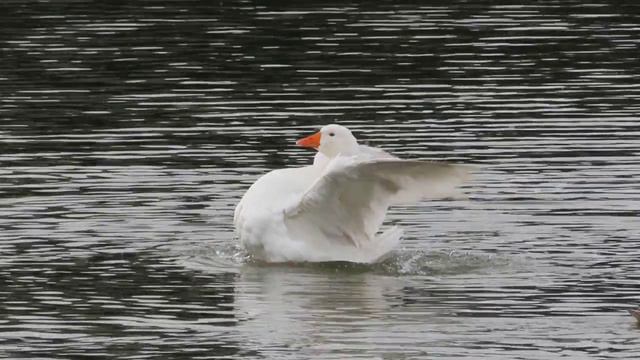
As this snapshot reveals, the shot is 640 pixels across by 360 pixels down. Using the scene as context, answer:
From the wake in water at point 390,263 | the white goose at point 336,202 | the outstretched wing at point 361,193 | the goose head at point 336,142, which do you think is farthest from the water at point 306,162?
the goose head at point 336,142

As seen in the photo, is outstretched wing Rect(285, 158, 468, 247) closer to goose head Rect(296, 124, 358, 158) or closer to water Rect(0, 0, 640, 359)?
water Rect(0, 0, 640, 359)

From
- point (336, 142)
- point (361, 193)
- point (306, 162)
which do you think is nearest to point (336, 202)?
point (361, 193)

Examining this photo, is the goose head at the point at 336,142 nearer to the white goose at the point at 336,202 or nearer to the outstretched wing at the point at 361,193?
the white goose at the point at 336,202

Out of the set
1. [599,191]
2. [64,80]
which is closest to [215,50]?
[64,80]

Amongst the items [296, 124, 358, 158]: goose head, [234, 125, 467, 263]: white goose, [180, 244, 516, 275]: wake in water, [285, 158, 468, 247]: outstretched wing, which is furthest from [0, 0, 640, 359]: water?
[296, 124, 358, 158]: goose head

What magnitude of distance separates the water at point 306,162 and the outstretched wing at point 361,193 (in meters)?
0.33

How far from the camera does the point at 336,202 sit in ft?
51.6

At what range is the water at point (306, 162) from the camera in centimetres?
1330

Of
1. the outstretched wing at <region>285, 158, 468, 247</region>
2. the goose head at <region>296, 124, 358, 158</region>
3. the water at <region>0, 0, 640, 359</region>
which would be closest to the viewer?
the water at <region>0, 0, 640, 359</region>

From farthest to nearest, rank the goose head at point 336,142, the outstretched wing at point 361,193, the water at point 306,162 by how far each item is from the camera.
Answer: the goose head at point 336,142 → the outstretched wing at point 361,193 → the water at point 306,162

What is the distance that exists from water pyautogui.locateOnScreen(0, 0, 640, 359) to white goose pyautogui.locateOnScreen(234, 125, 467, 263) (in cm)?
20

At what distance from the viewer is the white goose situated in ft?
50.1

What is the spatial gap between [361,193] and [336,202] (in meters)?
0.21

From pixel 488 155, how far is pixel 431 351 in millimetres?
7074
